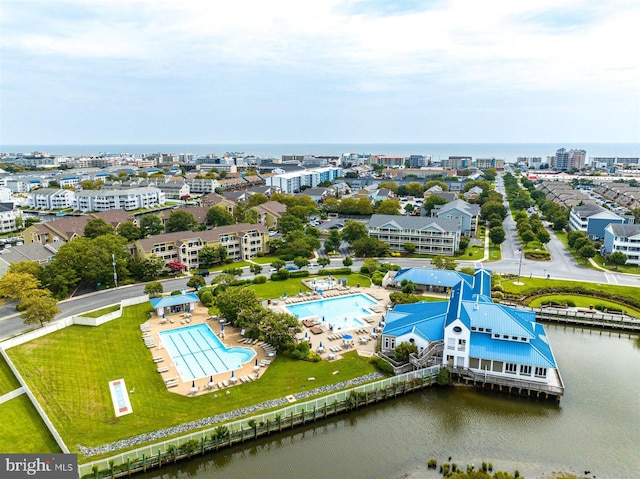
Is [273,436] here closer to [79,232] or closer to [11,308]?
[11,308]

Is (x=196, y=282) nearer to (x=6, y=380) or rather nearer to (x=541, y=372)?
(x=6, y=380)

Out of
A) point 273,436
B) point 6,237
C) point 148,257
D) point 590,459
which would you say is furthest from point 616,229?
point 6,237

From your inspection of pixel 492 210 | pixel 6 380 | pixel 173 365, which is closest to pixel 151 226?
pixel 6 380

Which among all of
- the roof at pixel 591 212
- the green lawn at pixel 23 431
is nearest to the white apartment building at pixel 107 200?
the green lawn at pixel 23 431

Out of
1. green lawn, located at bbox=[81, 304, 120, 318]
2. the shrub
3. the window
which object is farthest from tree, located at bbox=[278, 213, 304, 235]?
the window

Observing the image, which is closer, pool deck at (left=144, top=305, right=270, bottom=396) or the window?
pool deck at (left=144, top=305, right=270, bottom=396)

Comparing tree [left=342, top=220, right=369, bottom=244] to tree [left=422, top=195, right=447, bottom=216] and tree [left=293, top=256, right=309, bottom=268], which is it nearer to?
tree [left=293, top=256, right=309, bottom=268]

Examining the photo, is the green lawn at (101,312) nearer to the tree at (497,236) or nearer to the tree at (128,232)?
the tree at (128,232)
